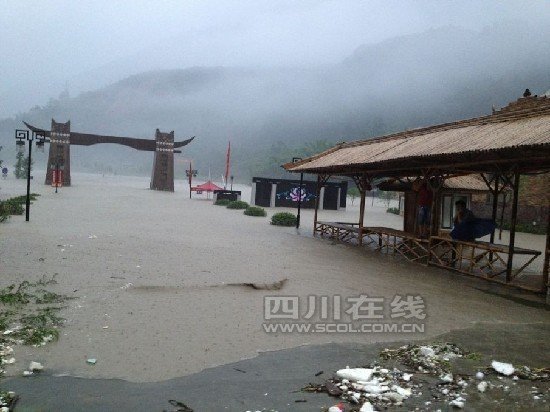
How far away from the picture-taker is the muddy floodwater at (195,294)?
483 centimetres

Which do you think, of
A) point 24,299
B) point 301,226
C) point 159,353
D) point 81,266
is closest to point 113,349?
point 159,353

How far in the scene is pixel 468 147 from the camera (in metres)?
9.17

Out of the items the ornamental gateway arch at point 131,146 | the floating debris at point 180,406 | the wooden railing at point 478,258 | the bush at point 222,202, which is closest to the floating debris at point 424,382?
the floating debris at point 180,406

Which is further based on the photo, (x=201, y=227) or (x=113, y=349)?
(x=201, y=227)

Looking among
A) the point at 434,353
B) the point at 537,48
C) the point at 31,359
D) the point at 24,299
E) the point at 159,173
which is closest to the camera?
the point at 31,359

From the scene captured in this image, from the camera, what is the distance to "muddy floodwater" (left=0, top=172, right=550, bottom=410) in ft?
15.9

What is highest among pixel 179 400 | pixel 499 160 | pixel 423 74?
pixel 423 74

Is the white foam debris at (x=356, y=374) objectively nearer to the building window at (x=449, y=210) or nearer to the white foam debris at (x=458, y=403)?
the white foam debris at (x=458, y=403)

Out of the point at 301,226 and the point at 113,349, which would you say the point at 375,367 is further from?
the point at 301,226

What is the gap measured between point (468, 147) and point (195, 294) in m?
6.14

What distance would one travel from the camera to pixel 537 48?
11069cm

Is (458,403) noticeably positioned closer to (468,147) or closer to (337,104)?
(468,147)

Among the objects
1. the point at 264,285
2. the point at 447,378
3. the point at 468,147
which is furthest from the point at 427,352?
the point at 468,147

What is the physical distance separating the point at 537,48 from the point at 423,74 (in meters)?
29.1
